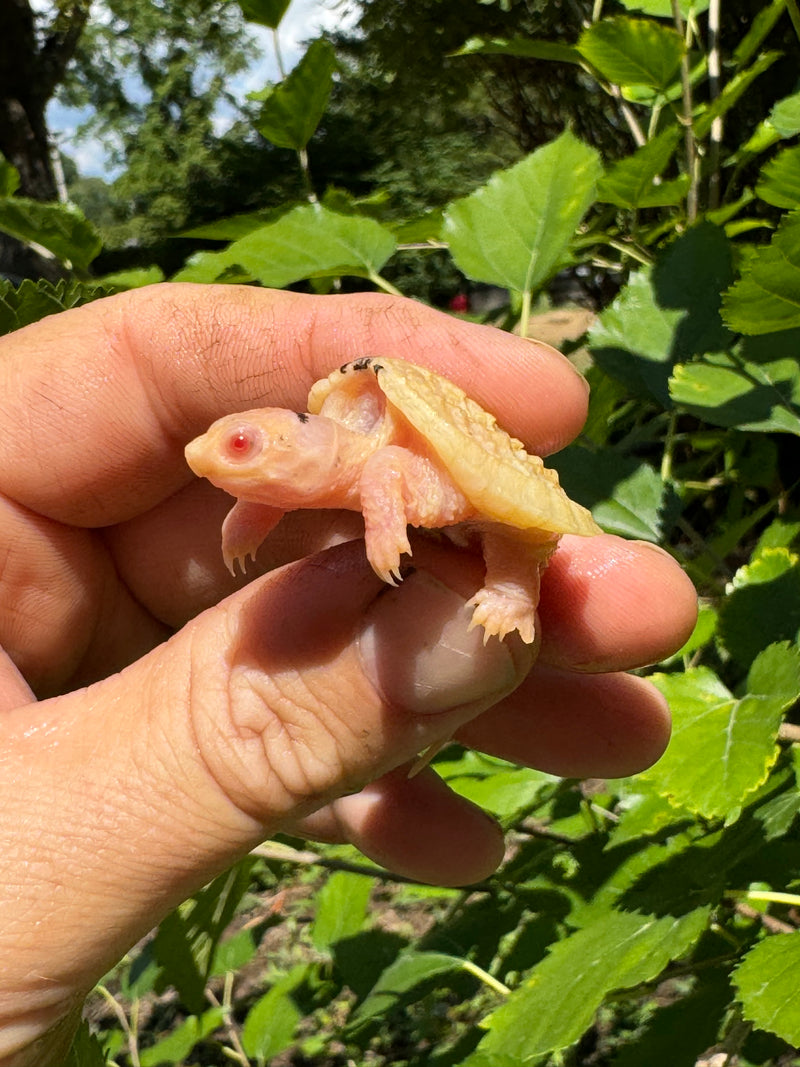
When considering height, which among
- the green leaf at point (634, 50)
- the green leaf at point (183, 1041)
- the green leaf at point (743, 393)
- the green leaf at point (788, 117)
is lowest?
the green leaf at point (183, 1041)

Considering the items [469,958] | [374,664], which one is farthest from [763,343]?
[469,958]

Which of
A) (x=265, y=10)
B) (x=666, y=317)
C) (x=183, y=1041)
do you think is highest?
(x=265, y=10)

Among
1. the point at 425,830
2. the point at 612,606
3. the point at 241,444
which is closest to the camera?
the point at 241,444

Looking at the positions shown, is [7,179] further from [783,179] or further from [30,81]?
[30,81]

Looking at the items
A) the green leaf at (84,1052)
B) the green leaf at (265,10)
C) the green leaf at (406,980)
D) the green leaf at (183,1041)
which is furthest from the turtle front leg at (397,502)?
the green leaf at (183,1041)

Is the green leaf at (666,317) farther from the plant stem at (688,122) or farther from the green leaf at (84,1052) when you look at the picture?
the green leaf at (84,1052)

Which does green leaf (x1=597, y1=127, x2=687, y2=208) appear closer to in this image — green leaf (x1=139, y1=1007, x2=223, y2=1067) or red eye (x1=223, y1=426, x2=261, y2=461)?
red eye (x1=223, y1=426, x2=261, y2=461)

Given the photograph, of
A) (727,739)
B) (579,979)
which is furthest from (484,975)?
(727,739)
